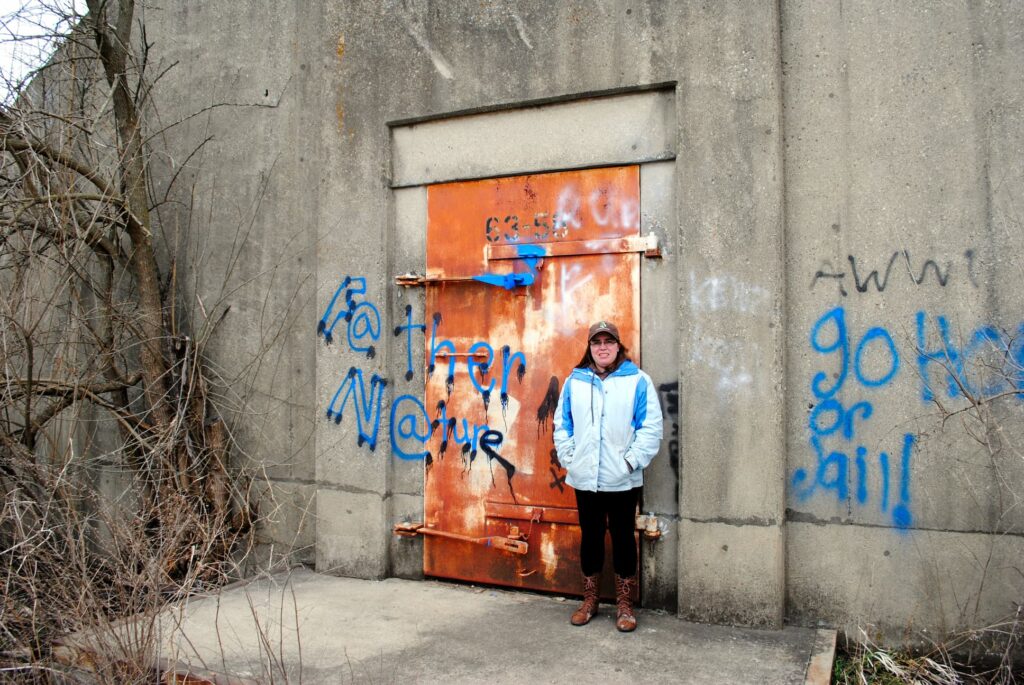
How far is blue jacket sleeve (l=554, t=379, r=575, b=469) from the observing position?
4.79 m

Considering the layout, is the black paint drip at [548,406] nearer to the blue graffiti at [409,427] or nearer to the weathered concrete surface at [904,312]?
the blue graffiti at [409,427]

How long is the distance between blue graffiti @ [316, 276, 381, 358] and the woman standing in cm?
171

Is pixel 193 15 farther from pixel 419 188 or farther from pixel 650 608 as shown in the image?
pixel 650 608

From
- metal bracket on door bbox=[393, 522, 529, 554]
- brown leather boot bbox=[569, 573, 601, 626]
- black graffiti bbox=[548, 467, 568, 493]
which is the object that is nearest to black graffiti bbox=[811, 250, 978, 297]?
black graffiti bbox=[548, 467, 568, 493]

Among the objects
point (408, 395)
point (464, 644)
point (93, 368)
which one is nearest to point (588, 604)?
point (464, 644)

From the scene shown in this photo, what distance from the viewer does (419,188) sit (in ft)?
19.1

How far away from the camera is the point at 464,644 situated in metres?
4.46

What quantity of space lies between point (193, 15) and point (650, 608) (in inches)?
231

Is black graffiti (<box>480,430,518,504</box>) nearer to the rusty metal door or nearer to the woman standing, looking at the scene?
the rusty metal door

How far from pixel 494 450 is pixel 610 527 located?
3.53ft

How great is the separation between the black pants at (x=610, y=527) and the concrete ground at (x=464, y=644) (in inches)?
14.0

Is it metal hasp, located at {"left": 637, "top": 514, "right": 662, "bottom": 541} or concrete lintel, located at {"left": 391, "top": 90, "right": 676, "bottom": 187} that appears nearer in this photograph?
metal hasp, located at {"left": 637, "top": 514, "right": 662, "bottom": 541}

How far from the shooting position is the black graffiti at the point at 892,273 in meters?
4.48

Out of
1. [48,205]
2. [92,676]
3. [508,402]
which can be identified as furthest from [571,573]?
[48,205]
